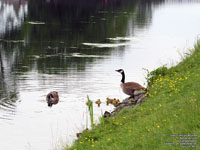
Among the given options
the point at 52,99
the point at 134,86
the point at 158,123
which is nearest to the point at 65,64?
the point at 52,99

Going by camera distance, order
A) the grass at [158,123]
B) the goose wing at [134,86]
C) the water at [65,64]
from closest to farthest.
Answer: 1. the grass at [158,123]
2. the water at [65,64]
3. the goose wing at [134,86]

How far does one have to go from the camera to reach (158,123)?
35.9ft

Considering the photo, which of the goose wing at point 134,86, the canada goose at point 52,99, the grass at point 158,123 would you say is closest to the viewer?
the grass at point 158,123

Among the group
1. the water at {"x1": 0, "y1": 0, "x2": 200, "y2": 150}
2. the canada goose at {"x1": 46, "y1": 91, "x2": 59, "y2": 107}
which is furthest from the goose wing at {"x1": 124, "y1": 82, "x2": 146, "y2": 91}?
the canada goose at {"x1": 46, "y1": 91, "x2": 59, "y2": 107}

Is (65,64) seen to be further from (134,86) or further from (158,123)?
(158,123)

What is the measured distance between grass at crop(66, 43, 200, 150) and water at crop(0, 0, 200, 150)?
2453 millimetres

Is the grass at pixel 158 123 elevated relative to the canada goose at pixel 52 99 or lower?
elevated

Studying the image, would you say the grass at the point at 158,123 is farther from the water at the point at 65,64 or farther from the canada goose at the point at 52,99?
the canada goose at the point at 52,99

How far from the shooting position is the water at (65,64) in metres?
17.7

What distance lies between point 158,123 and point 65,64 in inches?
897

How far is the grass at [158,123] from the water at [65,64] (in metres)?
2.45

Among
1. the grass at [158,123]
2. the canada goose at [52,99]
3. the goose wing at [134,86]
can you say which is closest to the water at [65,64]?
the canada goose at [52,99]

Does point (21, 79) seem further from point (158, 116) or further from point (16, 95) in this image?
point (158, 116)

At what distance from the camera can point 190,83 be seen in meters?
15.0
